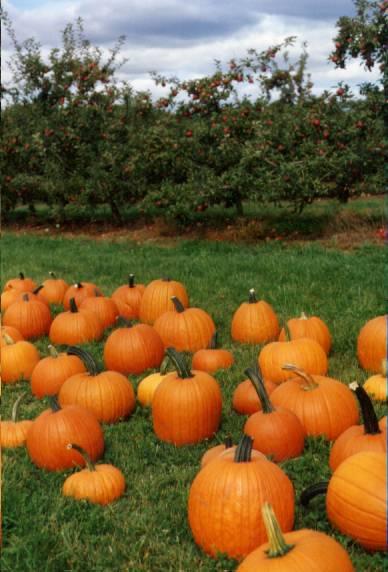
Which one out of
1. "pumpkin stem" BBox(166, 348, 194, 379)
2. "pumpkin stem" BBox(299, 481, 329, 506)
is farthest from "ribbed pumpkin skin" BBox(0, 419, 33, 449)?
"pumpkin stem" BBox(299, 481, 329, 506)

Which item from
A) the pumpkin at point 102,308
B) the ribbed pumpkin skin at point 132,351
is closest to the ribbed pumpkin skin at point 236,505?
the ribbed pumpkin skin at point 132,351

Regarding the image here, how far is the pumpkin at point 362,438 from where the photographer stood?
11.0ft

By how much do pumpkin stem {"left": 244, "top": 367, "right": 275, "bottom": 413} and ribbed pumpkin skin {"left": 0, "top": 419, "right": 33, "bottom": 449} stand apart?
1.47 m

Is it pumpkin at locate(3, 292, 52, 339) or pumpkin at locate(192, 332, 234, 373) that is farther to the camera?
pumpkin at locate(3, 292, 52, 339)

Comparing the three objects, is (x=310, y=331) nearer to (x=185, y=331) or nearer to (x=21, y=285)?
(x=185, y=331)

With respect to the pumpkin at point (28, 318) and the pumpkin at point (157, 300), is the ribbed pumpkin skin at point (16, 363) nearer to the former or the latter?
the pumpkin at point (28, 318)

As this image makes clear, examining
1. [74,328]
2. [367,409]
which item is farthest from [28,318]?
[367,409]

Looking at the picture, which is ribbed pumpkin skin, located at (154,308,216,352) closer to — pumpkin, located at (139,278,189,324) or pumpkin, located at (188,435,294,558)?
pumpkin, located at (139,278,189,324)

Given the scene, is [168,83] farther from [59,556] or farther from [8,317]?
[59,556]

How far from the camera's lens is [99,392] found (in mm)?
4625

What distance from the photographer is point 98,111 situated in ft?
47.3

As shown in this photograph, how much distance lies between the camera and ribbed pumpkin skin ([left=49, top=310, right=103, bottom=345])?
6.44 m

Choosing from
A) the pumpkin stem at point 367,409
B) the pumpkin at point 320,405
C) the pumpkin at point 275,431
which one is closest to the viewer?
the pumpkin stem at point 367,409

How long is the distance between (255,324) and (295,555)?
11.8 ft
